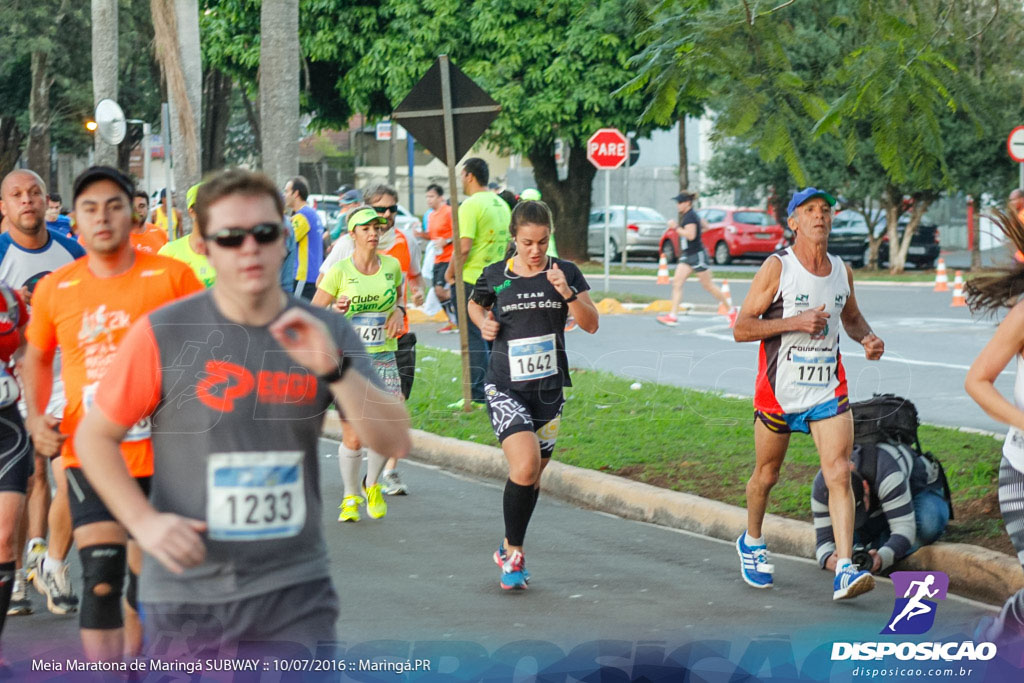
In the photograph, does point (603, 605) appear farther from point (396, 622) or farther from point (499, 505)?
point (499, 505)

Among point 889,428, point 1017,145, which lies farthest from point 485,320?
point 1017,145

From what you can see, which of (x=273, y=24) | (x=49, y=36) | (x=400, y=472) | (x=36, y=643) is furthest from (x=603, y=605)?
(x=49, y=36)

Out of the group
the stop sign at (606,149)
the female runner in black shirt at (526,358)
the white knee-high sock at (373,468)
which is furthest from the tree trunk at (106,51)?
the female runner in black shirt at (526,358)

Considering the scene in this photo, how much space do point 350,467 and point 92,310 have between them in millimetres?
3787

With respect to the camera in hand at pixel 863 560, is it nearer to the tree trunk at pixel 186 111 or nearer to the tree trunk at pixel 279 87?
the tree trunk at pixel 279 87

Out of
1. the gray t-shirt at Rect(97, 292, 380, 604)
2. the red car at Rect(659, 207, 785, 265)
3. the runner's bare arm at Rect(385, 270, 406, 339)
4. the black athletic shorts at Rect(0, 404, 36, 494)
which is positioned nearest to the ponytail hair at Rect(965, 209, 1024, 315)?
the gray t-shirt at Rect(97, 292, 380, 604)

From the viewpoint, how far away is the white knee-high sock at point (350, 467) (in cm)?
848

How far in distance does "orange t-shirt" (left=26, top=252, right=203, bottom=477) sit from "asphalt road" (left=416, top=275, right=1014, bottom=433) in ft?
18.8

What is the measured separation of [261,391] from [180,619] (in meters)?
0.55

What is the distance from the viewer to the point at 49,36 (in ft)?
145

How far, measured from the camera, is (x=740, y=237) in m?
38.1

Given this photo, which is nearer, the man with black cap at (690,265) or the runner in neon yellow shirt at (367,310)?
the runner in neon yellow shirt at (367,310)

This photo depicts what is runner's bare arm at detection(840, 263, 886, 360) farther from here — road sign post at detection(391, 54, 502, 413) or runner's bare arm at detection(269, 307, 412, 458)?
road sign post at detection(391, 54, 502, 413)

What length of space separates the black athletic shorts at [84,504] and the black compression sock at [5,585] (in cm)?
74
